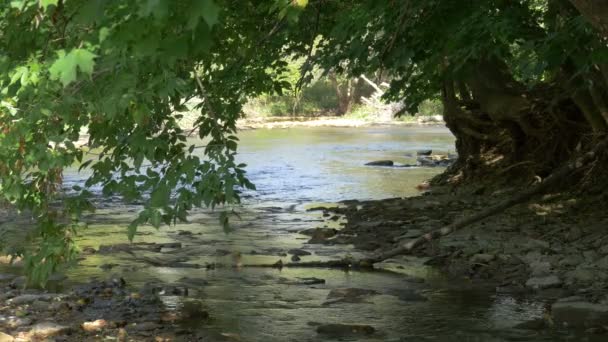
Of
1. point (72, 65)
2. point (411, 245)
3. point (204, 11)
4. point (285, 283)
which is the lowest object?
point (285, 283)

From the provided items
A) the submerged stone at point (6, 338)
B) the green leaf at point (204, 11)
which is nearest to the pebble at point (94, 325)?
the submerged stone at point (6, 338)

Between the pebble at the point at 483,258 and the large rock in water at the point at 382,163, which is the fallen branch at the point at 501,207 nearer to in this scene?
the pebble at the point at 483,258

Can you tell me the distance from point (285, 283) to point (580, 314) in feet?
11.0

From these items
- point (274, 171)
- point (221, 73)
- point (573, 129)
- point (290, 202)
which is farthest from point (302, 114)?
point (221, 73)

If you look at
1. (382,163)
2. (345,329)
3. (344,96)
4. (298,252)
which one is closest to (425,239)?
(298,252)

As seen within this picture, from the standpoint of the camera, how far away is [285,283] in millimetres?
9680

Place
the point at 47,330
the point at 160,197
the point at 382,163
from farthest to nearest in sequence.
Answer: the point at 382,163 < the point at 47,330 < the point at 160,197

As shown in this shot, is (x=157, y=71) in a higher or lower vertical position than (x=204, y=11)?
lower

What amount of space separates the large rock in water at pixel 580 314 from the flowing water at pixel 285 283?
0.26 m

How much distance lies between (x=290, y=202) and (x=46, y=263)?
512 inches

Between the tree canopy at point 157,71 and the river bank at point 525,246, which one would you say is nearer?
the tree canopy at point 157,71

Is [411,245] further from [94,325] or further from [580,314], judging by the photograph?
[94,325]

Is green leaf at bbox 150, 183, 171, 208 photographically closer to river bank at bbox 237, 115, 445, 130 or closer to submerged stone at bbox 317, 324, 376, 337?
submerged stone at bbox 317, 324, 376, 337

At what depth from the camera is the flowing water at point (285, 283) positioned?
25.4ft
